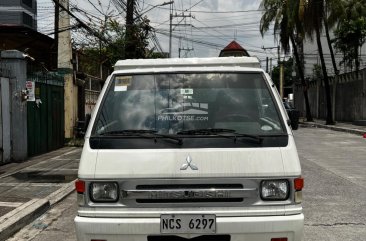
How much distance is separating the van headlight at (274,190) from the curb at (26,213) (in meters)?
3.53

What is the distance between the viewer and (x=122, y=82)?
4828 millimetres

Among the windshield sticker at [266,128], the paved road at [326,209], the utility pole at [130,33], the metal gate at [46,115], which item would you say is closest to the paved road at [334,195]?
the paved road at [326,209]

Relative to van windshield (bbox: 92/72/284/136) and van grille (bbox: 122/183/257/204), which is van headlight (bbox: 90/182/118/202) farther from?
van windshield (bbox: 92/72/284/136)

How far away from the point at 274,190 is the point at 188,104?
3.84 ft

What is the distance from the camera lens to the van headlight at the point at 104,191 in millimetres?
4020

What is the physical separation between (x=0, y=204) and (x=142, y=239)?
4.38m

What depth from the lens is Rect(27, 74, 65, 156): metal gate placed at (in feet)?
45.1

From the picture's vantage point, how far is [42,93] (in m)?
14.6

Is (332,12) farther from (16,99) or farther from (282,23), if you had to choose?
(16,99)

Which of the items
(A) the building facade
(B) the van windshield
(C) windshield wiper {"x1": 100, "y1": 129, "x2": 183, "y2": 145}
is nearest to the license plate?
(C) windshield wiper {"x1": 100, "y1": 129, "x2": 183, "y2": 145}

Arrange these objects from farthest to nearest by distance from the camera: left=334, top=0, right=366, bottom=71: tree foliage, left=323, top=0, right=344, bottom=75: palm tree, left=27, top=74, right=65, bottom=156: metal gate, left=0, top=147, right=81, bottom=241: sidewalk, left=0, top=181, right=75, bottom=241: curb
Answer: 1. left=334, top=0, right=366, bottom=71: tree foliage
2. left=323, top=0, right=344, bottom=75: palm tree
3. left=27, top=74, right=65, bottom=156: metal gate
4. left=0, top=147, right=81, bottom=241: sidewalk
5. left=0, top=181, right=75, bottom=241: curb

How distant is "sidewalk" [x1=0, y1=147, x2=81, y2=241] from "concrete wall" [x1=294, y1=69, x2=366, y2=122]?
20.7 meters

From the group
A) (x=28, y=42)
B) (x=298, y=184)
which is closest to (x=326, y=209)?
(x=298, y=184)

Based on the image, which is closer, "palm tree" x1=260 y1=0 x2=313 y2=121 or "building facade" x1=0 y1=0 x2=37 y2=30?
"palm tree" x1=260 y1=0 x2=313 y2=121
